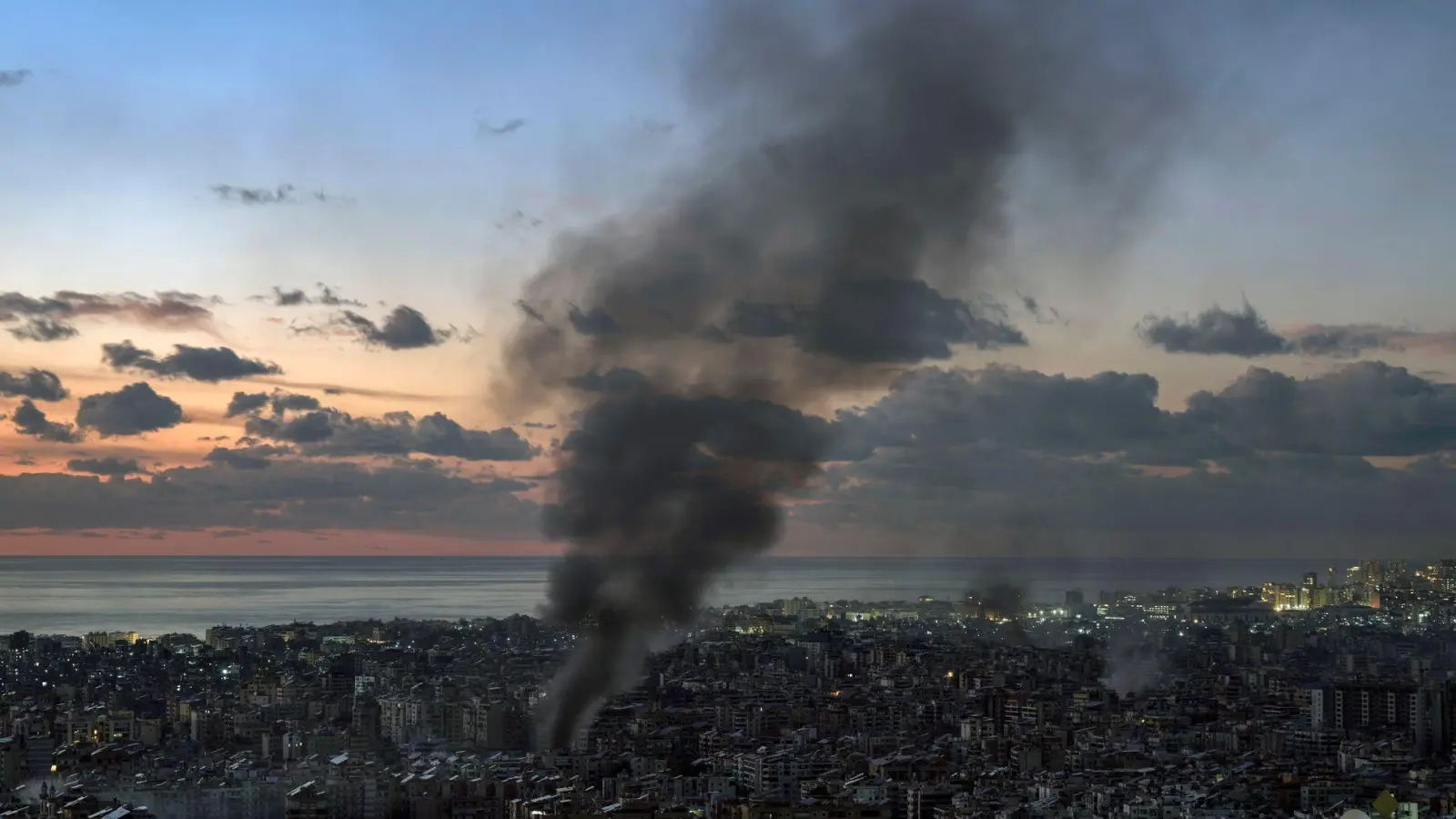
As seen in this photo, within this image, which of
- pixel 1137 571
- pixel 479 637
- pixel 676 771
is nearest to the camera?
pixel 676 771

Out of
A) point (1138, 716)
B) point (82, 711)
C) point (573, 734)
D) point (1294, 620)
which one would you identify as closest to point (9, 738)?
point (82, 711)

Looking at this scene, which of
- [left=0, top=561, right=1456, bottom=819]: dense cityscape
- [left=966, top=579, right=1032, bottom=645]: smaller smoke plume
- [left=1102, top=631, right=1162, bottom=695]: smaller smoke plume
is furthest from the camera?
[left=966, top=579, right=1032, bottom=645]: smaller smoke plume

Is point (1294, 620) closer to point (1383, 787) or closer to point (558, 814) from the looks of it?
point (1383, 787)

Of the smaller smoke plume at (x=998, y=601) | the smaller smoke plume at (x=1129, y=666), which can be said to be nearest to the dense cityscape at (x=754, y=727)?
the smaller smoke plume at (x=1129, y=666)

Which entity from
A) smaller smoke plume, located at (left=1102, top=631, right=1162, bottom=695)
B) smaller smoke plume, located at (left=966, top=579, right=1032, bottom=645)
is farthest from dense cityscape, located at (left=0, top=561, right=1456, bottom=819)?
smaller smoke plume, located at (left=966, top=579, right=1032, bottom=645)

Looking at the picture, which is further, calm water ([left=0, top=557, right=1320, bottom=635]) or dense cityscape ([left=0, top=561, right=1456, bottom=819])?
calm water ([left=0, top=557, right=1320, bottom=635])

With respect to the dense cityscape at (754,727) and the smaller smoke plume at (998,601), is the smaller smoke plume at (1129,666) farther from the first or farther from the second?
the smaller smoke plume at (998,601)

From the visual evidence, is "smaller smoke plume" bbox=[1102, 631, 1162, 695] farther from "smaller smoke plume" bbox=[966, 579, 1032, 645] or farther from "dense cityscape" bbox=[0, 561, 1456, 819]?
"smaller smoke plume" bbox=[966, 579, 1032, 645]

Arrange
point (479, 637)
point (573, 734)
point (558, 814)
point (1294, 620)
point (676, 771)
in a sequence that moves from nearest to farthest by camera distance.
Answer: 1. point (558, 814)
2. point (676, 771)
3. point (573, 734)
4. point (479, 637)
5. point (1294, 620)
